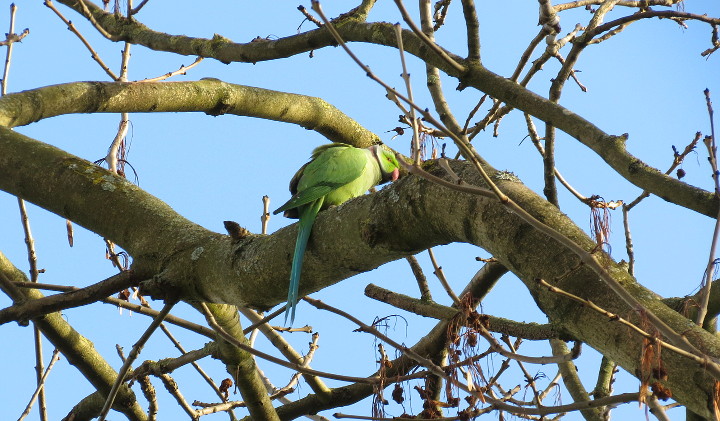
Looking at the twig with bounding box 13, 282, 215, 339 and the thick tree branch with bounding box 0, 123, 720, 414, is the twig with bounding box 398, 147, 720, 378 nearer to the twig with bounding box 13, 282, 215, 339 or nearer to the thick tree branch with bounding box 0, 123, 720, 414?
the thick tree branch with bounding box 0, 123, 720, 414

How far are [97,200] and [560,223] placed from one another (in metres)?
1.82

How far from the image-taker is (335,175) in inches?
159

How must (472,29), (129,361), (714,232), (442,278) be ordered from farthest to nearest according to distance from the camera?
(442,278), (472,29), (129,361), (714,232)

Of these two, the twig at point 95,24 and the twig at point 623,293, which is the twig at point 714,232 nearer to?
the twig at point 623,293

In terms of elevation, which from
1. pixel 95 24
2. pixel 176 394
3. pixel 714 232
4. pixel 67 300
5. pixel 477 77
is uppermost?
pixel 95 24

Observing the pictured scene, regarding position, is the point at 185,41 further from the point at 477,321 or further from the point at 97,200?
the point at 477,321

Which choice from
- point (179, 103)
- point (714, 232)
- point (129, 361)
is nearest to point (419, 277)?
point (179, 103)

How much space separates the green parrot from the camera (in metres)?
3.72

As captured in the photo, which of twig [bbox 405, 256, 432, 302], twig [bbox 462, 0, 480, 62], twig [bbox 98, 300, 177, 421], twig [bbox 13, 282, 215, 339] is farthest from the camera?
twig [bbox 405, 256, 432, 302]

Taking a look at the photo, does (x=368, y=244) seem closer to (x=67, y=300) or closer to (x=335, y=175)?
(x=67, y=300)

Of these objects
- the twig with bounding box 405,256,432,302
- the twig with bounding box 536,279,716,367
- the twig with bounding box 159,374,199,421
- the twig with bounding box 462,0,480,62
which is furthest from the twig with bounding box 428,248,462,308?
the twig with bounding box 159,374,199,421

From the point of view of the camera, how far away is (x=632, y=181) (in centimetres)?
219

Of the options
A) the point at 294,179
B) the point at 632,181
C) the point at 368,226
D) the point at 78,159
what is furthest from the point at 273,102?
the point at 632,181

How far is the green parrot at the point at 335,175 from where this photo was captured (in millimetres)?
3723
